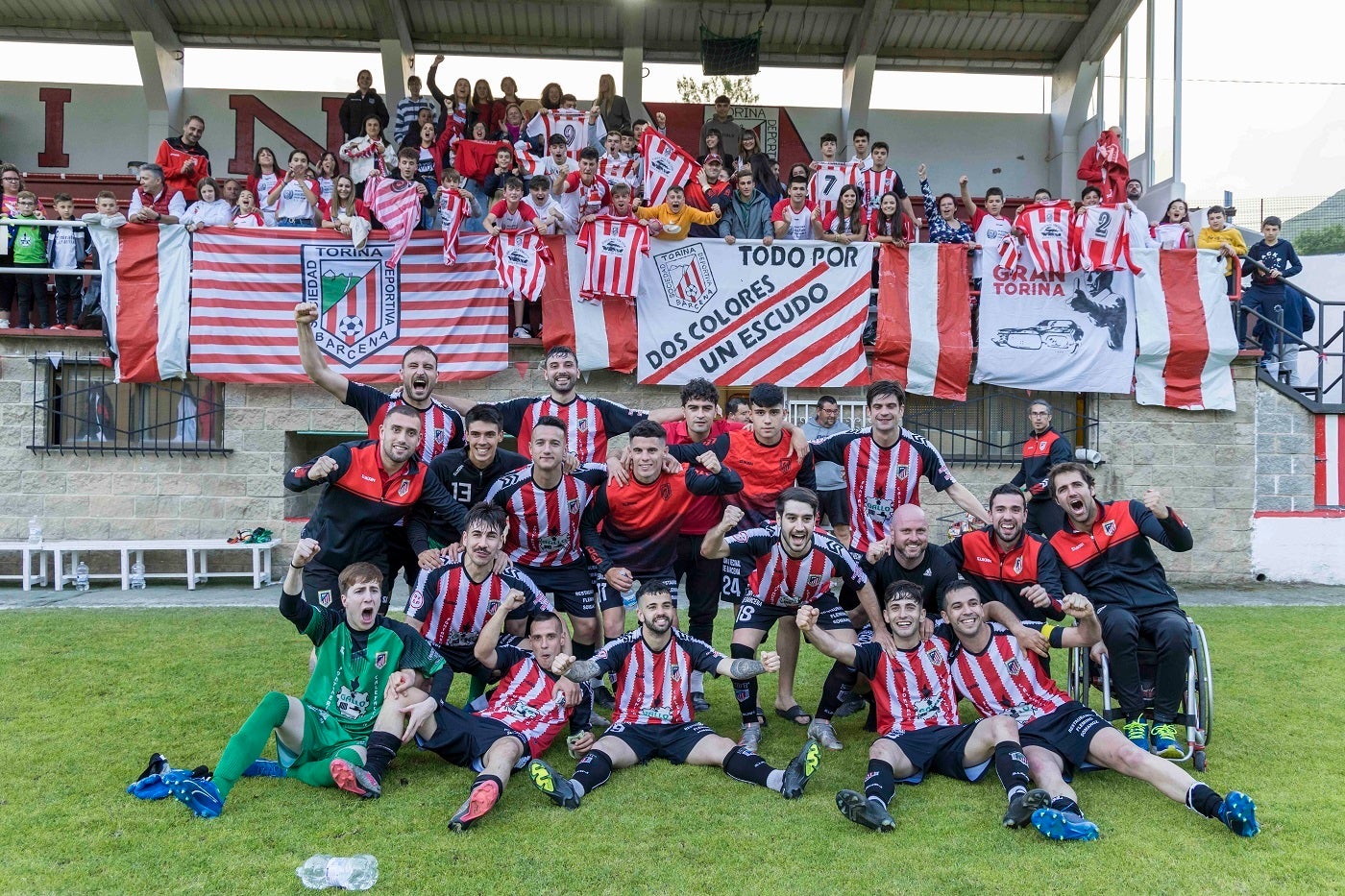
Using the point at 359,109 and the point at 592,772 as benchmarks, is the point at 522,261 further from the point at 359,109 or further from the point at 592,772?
the point at 592,772

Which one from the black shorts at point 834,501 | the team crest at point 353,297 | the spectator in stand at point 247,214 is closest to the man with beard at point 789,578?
the black shorts at point 834,501

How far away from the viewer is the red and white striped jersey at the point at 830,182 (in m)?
11.8

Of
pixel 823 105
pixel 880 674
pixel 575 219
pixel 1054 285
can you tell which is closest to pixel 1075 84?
pixel 823 105

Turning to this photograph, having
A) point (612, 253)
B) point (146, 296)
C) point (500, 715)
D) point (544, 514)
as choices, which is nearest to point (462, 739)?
point (500, 715)

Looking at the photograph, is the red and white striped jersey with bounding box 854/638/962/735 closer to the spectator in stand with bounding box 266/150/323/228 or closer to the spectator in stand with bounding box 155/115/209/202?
the spectator in stand with bounding box 266/150/323/228

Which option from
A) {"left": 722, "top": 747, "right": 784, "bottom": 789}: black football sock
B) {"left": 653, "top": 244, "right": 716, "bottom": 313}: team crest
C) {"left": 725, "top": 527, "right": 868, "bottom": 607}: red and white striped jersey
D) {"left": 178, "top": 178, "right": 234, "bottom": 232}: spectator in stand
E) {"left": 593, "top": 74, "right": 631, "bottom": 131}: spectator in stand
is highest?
{"left": 593, "top": 74, "right": 631, "bottom": 131}: spectator in stand

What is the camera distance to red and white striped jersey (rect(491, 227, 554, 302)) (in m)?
10.2

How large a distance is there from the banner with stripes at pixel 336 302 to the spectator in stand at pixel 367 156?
55.7 inches

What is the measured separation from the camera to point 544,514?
590 centimetres

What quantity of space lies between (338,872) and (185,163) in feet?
34.5

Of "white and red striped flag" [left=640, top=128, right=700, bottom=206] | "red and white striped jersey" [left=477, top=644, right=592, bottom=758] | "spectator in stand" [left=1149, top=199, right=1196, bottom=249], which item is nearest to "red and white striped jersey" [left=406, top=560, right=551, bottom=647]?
"red and white striped jersey" [left=477, top=644, right=592, bottom=758]

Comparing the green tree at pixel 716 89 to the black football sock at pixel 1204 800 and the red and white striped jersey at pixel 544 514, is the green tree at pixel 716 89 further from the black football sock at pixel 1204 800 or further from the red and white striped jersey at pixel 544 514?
the black football sock at pixel 1204 800

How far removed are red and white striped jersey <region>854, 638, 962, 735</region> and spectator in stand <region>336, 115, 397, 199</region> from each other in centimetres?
892

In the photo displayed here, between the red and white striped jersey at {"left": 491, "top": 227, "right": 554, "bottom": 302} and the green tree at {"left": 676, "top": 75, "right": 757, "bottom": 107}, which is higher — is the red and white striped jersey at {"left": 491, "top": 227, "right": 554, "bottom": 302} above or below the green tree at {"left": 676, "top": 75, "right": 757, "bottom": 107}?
below
